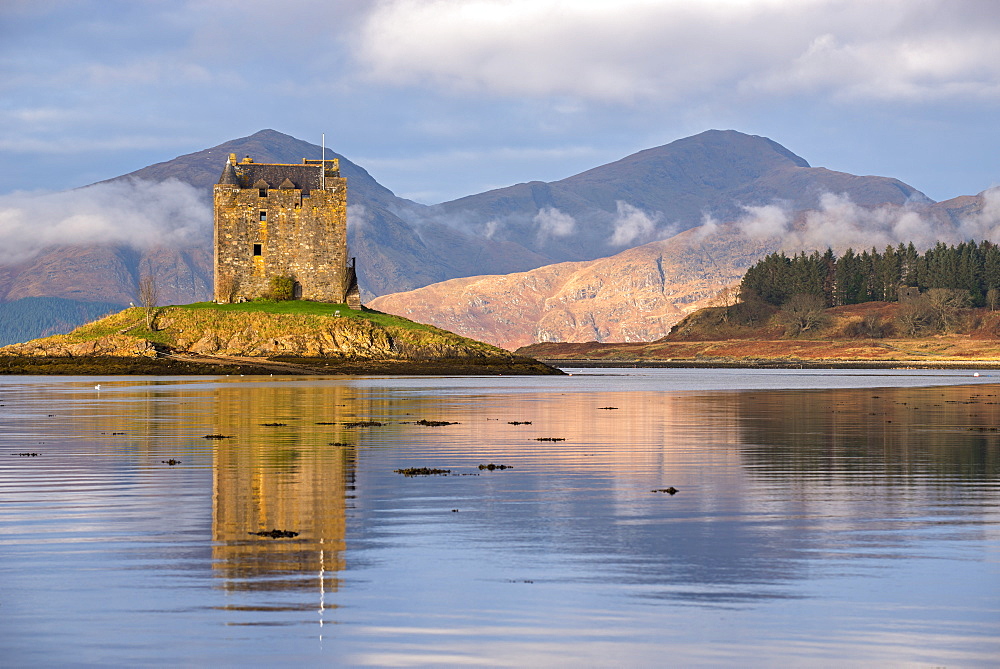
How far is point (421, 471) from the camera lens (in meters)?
27.7

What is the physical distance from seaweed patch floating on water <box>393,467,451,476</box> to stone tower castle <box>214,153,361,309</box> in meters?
110

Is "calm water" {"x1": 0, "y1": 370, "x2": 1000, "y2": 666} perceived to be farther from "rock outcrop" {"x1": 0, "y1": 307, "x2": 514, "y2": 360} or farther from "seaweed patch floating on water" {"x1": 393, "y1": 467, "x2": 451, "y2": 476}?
"rock outcrop" {"x1": 0, "y1": 307, "x2": 514, "y2": 360}

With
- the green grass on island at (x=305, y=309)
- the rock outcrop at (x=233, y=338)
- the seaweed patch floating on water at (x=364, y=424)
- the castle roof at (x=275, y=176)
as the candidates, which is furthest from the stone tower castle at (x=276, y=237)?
the seaweed patch floating on water at (x=364, y=424)

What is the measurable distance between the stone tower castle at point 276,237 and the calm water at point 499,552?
329 feet

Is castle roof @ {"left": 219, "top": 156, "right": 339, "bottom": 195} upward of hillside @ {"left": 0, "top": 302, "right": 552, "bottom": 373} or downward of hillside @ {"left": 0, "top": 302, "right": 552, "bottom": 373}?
upward

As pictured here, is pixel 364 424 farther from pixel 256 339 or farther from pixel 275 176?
pixel 275 176

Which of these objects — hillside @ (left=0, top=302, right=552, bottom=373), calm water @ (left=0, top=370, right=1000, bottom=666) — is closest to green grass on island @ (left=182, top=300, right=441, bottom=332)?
hillside @ (left=0, top=302, right=552, bottom=373)

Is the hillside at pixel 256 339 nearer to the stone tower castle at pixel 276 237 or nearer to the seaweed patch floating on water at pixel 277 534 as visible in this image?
the stone tower castle at pixel 276 237

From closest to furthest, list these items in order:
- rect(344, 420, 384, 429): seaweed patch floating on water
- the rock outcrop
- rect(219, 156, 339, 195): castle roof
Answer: rect(344, 420, 384, 429): seaweed patch floating on water < the rock outcrop < rect(219, 156, 339, 195): castle roof

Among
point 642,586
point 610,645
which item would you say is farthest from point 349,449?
point 610,645

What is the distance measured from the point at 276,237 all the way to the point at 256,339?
17963mm

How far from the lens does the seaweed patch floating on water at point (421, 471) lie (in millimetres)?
27422

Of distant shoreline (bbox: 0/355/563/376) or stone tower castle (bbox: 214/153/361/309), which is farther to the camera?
stone tower castle (bbox: 214/153/361/309)

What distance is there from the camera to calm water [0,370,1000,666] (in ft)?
40.1
